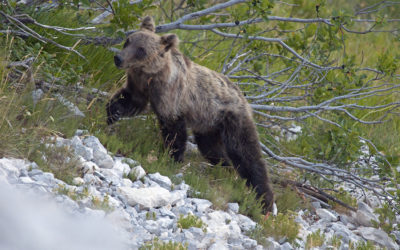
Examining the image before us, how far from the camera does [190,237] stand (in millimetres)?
4410

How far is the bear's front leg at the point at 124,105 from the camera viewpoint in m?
6.29

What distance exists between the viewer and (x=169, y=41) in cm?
631

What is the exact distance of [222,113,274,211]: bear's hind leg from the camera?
6434 mm

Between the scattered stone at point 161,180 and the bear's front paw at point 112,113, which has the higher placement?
the bear's front paw at point 112,113

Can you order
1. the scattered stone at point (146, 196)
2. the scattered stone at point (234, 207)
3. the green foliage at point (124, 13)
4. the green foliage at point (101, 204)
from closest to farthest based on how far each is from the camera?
the green foliage at point (101, 204), the scattered stone at point (146, 196), the scattered stone at point (234, 207), the green foliage at point (124, 13)

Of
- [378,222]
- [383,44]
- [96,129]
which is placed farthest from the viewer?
[383,44]

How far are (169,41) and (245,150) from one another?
1.58 metres

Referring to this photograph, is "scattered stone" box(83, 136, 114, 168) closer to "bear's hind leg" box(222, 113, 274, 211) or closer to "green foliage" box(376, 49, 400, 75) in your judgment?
"bear's hind leg" box(222, 113, 274, 211)

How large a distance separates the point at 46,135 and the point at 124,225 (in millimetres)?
1518

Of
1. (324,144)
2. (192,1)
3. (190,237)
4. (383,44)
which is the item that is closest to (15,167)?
(190,237)

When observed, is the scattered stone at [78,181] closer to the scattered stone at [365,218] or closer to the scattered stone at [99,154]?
the scattered stone at [99,154]

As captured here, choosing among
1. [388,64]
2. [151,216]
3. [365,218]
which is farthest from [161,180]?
[388,64]

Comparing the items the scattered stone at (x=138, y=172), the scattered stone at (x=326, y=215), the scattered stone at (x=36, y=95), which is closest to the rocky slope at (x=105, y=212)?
the scattered stone at (x=138, y=172)

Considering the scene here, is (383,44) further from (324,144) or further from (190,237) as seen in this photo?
(190,237)
